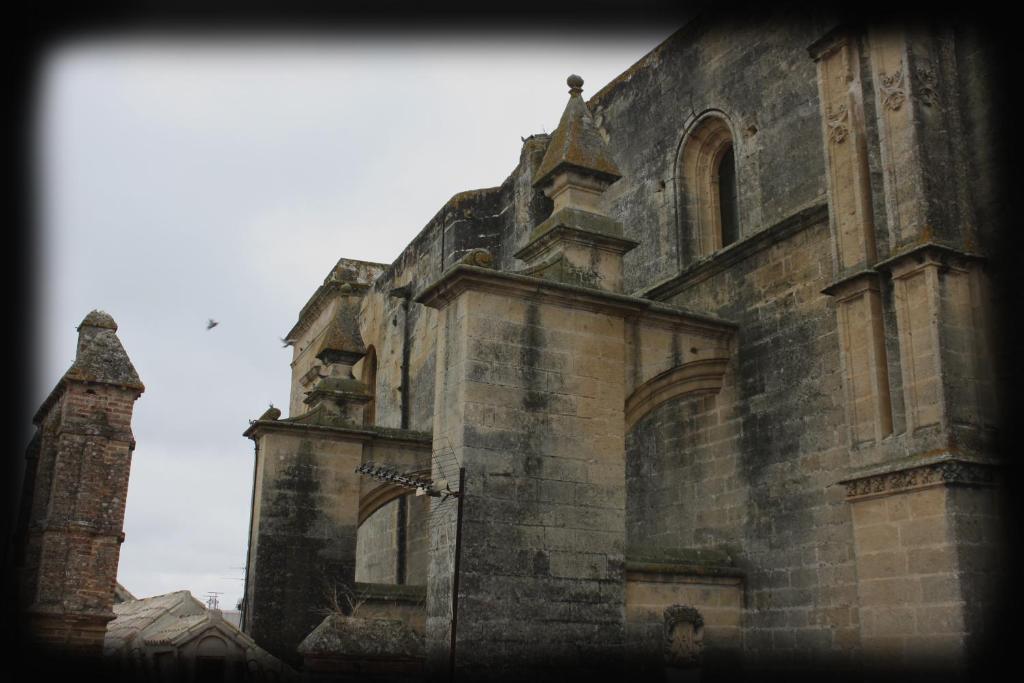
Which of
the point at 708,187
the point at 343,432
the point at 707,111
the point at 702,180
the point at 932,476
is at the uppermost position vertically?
the point at 707,111

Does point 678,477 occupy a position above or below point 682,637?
above

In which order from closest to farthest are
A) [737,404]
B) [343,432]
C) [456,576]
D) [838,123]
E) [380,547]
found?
[456,576] → [838,123] → [737,404] → [343,432] → [380,547]

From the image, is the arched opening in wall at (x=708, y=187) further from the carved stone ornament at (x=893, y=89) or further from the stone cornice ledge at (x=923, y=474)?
the stone cornice ledge at (x=923, y=474)

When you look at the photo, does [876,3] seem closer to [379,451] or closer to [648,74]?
[648,74]

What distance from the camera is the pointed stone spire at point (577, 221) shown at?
9.96 meters

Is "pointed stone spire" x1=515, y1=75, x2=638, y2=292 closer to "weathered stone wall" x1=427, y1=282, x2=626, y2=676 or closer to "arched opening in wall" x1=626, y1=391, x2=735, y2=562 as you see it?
"weathered stone wall" x1=427, y1=282, x2=626, y2=676

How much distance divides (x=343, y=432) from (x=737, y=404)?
540 centimetres

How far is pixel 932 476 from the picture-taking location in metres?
7.72

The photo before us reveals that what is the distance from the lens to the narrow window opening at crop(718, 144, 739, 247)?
12.4 metres

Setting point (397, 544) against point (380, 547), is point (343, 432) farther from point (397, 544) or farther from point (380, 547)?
point (380, 547)

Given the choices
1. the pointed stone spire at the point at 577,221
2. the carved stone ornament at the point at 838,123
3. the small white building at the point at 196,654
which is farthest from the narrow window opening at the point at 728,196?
the small white building at the point at 196,654

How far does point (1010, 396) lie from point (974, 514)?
1071 millimetres

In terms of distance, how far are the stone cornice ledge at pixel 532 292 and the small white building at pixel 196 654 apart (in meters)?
3.73

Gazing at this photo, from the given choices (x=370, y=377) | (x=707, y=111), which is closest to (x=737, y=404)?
(x=707, y=111)
